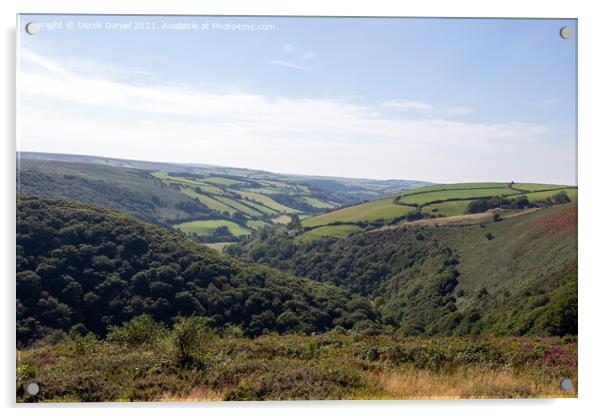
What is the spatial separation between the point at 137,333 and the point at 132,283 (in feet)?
3.22

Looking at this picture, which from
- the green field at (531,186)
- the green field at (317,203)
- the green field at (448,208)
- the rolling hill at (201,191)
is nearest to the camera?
the green field at (531,186)

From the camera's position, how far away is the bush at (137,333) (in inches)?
344

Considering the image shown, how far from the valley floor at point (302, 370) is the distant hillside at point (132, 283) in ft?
2.31

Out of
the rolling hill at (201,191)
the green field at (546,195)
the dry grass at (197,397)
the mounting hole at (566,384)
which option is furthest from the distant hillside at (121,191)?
the mounting hole at (566,384)

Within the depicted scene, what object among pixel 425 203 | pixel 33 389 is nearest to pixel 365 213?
pixel 425 203

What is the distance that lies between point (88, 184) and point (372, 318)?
23.4ft

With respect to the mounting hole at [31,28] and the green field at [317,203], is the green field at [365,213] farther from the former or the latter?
the mounting hole at [31,28]

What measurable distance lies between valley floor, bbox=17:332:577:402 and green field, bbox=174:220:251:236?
10.9 feet

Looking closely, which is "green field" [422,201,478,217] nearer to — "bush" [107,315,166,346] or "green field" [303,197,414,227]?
"green field" [303,197,414,227]

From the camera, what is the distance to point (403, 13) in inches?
329

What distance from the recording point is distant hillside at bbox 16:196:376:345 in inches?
339

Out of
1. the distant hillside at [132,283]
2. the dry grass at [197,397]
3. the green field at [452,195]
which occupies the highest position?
the green field at [452,195]

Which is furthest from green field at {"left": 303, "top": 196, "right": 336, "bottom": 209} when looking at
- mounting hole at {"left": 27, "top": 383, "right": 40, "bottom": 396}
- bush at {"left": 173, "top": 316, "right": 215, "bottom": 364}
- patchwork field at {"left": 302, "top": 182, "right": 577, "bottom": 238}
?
mounting hole at {"left": 27, "top": 383, "right": 40, "bottom": 396}

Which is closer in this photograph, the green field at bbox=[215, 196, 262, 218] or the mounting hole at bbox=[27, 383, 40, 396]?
the mounting hole at bbox=[27, 383, 40, 396]
